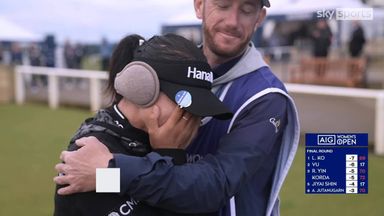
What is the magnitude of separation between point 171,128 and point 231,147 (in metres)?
0.17

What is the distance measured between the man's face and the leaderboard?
0.51 m

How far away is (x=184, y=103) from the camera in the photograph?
1427mm

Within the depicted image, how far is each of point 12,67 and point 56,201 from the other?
496 inches

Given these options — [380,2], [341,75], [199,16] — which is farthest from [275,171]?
[341,75]

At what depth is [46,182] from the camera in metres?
5.78

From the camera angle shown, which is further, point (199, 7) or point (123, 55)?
point (123, 55)

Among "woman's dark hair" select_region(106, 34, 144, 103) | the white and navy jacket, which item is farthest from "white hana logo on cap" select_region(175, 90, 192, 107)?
"woman's dark hair" select_region(106, 34, 144, 103)

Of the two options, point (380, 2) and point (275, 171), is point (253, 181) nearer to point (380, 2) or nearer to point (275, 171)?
point (275, 171)

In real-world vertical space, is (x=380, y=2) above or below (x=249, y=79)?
above

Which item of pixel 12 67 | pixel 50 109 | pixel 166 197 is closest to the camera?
pixel 166 197

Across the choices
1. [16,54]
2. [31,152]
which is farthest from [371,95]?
[16,54]

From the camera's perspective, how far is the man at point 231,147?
1.38 meters

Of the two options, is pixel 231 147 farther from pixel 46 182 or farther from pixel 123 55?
pixel 46 182

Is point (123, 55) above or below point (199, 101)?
above
